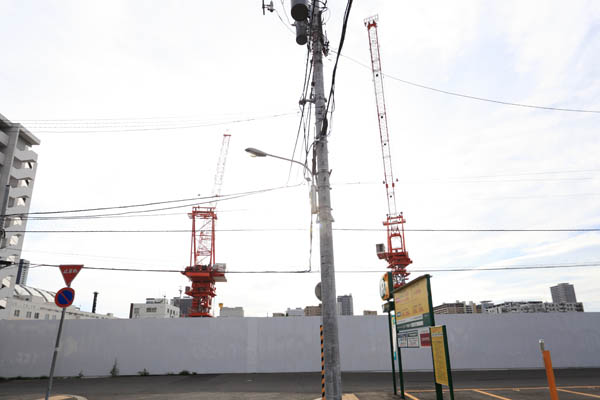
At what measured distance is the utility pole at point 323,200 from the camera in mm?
6994

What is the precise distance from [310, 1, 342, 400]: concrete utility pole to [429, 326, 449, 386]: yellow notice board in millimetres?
2330

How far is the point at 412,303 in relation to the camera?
32.0 ft

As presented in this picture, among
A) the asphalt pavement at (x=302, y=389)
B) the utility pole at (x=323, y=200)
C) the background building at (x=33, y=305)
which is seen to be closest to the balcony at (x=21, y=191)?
the background building at (x=33, y=305)

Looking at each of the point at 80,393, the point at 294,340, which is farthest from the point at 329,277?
the point at 294,340

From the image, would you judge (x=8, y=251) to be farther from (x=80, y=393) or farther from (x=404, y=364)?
(x=404, y=364)

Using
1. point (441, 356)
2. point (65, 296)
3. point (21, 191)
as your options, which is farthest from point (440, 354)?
point (21, 191)

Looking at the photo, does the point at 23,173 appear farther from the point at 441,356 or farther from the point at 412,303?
the point at 441,356

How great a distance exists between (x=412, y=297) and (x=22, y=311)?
92.2 meters

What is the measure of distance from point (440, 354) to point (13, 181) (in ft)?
231

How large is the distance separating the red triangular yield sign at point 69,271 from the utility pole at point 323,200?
23.9 feet

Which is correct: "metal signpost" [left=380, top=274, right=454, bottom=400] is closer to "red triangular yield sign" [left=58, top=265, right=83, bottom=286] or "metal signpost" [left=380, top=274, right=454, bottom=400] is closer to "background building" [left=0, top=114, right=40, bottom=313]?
"red triangular yield sign" [left=58, top=265, right=83, bottom=286]

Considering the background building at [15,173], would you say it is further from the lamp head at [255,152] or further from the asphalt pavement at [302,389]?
the lamp head at [255,152]

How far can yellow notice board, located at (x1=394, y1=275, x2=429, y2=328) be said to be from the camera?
29.6ft

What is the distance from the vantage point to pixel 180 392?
43.9ft
